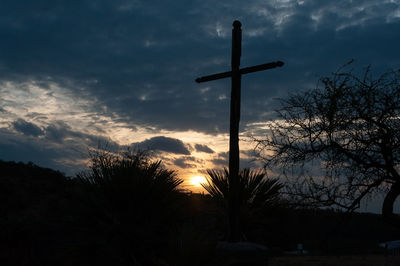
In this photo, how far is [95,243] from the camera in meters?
7.02

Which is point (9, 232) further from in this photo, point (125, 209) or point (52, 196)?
point (52, 196)

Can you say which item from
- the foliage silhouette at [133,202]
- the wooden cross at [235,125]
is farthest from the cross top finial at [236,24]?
the foliage silhouette at [133,202]

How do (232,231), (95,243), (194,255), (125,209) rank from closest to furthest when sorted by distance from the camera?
(194,255) < (232,231) < (95,243) < (125,209)

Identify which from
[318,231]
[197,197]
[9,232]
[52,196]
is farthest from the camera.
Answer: [318,231]

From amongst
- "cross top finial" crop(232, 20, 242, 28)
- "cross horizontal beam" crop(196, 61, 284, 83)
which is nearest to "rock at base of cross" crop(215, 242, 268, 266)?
"cross horizontal beam" crop(196, 61, 284, 83)

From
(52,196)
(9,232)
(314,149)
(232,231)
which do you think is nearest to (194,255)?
(232,231)

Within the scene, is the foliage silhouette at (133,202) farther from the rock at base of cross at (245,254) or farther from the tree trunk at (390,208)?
the tree trunk at (390,208)

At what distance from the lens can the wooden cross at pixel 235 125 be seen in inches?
261

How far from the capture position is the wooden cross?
662 cm

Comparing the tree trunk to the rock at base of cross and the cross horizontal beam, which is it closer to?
the rock at base of cross

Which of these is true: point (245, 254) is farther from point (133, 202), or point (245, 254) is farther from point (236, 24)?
point (236, 24)

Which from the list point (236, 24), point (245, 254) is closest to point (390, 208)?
point (245, 254)

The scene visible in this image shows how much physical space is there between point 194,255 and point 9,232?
6679 mm

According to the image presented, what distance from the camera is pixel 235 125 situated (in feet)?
22.1
